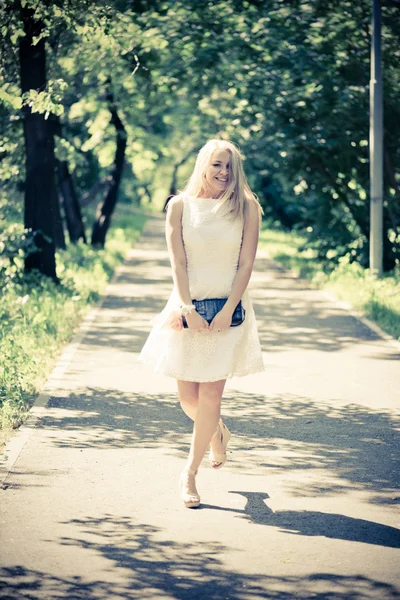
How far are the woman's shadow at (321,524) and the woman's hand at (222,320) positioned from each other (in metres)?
0.97

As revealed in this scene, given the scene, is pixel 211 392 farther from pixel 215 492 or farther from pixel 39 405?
pixel 39 405

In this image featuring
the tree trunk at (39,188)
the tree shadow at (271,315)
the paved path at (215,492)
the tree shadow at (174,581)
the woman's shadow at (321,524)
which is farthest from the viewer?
the tree trunk at (39,188)

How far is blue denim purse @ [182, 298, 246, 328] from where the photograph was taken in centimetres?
565

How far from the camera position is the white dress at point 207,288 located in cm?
563

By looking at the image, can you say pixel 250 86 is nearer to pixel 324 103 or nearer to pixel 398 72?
pixel 324 103

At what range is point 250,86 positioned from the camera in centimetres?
1973

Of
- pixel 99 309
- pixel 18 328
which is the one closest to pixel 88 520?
pixel 18 328

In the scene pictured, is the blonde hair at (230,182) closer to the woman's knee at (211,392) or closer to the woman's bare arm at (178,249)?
the woman's bare arm at (178,249)

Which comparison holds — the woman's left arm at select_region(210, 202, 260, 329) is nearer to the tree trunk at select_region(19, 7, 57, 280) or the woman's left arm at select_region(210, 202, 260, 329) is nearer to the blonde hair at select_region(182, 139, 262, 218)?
the blonde hair at select_region(182, 139, 262, 218)

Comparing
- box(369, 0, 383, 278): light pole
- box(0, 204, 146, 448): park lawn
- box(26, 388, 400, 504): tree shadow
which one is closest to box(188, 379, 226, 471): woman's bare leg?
box(26, 388, 400, 504): tree shadow

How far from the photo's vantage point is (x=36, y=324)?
1155 cm

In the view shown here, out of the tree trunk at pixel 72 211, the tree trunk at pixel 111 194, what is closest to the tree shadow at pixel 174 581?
the tree trunk at pixel 111 194

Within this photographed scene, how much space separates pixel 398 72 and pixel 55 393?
503 inches

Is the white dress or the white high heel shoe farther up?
the white dress
